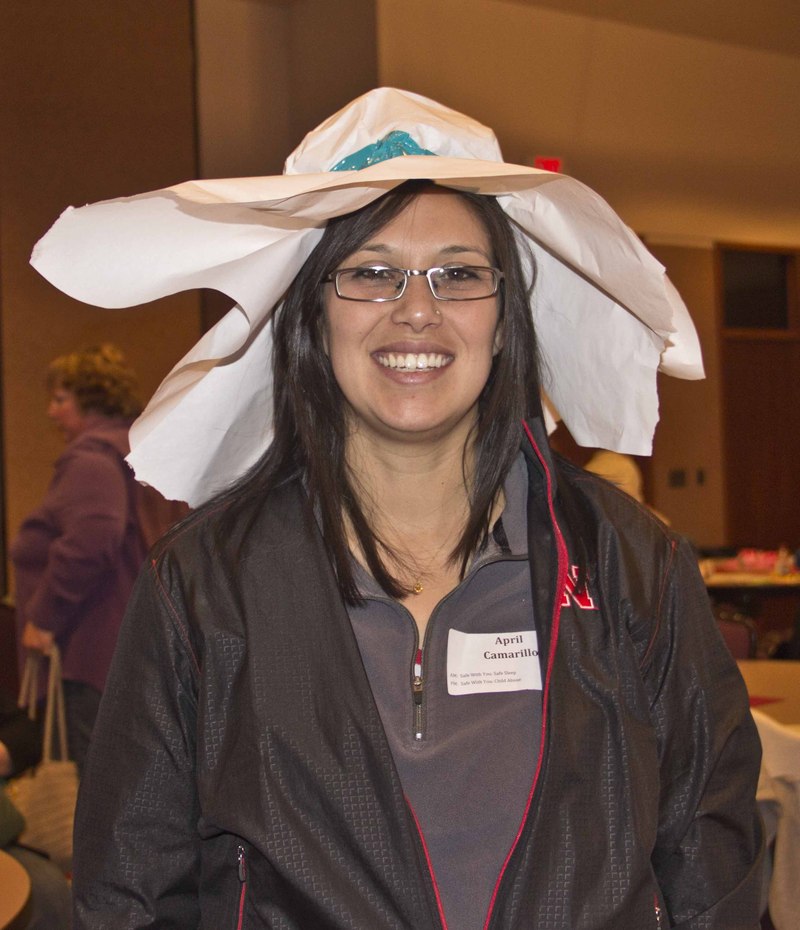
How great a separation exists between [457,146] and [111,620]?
246 cm

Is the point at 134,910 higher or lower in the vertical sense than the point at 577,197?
lower

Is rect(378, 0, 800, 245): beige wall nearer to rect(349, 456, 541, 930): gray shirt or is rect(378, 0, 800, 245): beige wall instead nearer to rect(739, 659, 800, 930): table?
rect(739, 659, 800, 930): table

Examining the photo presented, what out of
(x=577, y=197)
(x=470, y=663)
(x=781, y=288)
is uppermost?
(x=781, y=288)

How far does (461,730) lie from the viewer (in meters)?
1.29

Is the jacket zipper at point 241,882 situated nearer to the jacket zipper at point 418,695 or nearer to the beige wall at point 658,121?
the jacket zipper at point 418,695

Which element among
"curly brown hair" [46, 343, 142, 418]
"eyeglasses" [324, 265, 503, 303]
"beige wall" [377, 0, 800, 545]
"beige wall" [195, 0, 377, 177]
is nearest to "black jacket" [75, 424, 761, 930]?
"eyeglasses" [324, 265, 503, 303]

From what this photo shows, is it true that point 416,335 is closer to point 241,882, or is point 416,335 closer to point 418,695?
point 418,695

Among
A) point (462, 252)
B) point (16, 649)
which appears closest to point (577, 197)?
point (462, 252)

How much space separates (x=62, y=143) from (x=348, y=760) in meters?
5.73

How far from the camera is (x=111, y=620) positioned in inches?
140

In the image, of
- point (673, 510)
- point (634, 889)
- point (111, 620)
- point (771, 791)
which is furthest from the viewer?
point (673, 510)

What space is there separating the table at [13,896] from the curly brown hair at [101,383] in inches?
81.9

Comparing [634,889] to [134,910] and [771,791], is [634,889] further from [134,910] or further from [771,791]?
[771,791]

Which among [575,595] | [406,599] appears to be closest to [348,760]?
[406,599]
